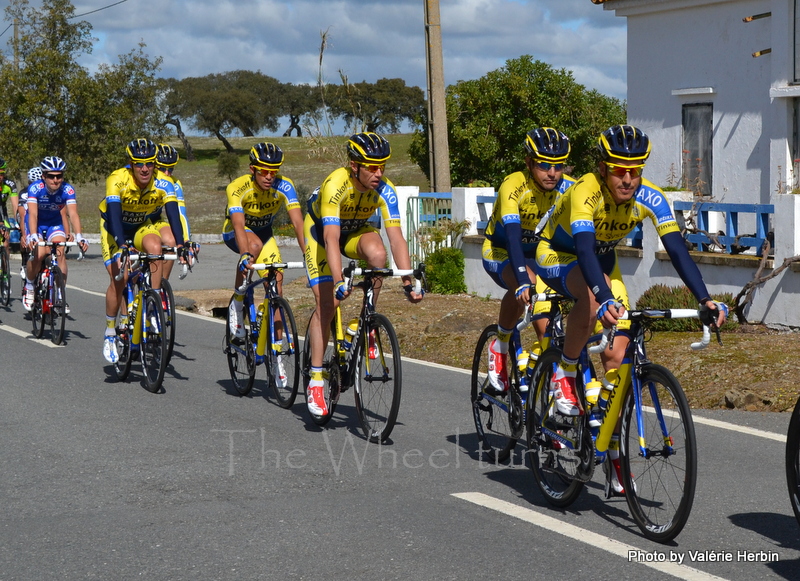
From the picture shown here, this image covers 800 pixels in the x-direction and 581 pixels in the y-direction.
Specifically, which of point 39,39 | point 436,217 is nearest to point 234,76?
point 39,39

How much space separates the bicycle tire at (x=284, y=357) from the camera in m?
8.81

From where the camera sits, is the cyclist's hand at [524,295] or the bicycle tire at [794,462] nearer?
the bicycle tire at [794,462]

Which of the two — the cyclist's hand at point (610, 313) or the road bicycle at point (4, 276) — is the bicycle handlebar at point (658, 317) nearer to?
the cyclist's hand at point (610, 313)

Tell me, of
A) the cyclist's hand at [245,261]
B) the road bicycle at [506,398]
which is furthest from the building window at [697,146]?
the road bicycle at [506,398]

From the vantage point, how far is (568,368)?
19.2 feet

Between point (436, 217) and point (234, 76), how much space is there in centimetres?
8640

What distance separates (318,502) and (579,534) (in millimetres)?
1586

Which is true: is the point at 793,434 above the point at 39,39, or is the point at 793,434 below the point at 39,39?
below

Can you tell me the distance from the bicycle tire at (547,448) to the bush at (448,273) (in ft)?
38.9

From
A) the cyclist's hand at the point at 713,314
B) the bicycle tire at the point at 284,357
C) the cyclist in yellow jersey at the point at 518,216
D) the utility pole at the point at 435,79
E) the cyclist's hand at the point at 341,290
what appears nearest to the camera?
the cyclist's hand at the point at 713,314

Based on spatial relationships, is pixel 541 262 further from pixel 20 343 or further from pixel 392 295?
pixel 392 295

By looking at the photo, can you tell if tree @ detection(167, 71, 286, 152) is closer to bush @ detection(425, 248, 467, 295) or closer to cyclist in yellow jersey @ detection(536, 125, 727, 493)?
bush @ detection(425, 248, 467, 295)

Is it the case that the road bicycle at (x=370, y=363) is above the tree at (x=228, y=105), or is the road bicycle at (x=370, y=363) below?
below

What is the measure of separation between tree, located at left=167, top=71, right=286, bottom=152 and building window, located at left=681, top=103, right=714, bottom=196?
66.6 meters
